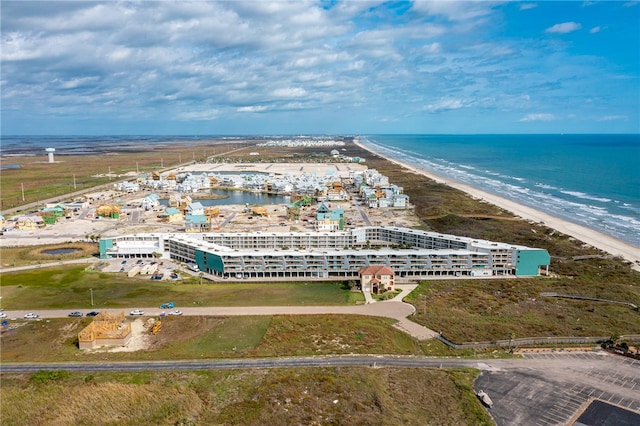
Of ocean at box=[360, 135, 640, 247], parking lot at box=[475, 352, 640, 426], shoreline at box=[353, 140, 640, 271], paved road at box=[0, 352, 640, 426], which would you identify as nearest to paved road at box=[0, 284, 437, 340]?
paved road at box=[0, 352, 640, 426]

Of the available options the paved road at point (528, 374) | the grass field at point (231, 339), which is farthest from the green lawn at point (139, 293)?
the paved road at point (528, 374)

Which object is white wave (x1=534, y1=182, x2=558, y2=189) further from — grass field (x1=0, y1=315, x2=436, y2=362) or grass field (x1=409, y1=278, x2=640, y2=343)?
grass field (x1=0, y1=315, x2=436, y2=362)

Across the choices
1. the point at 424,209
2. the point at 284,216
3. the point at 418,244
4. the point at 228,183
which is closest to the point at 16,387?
the point at 418,244

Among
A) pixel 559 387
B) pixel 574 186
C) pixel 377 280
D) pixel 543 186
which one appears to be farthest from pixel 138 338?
pixel 574 186

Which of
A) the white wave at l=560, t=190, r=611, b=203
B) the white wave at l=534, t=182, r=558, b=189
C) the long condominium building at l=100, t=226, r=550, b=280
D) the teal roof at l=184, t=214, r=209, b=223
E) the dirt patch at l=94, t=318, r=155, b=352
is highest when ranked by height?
the white wave at l=534, t=182, r=558, b=189

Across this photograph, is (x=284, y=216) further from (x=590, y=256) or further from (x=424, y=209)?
(x=590, y=256)

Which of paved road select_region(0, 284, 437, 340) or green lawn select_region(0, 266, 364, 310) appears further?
green lawn select_region(0, 266, 364, 310)
